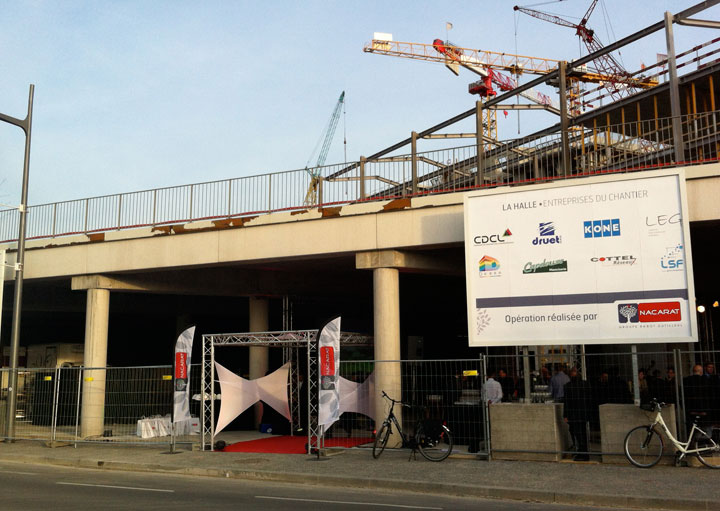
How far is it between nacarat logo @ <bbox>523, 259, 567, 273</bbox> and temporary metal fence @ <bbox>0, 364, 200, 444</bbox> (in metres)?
8.96

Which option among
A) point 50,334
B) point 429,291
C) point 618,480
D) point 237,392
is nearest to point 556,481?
point 618,480

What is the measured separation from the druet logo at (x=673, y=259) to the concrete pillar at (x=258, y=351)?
1362cm

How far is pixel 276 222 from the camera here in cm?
1958

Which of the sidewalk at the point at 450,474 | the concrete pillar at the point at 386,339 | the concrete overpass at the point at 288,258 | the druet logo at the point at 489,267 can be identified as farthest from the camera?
the concrete overpass at the point at 288,258

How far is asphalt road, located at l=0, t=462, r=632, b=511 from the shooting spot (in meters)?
10.0

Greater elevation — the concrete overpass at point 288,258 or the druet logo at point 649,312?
the concrete overpass at point 288,258

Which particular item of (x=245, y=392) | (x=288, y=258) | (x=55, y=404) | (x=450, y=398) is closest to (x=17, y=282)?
(x=55, y=404)

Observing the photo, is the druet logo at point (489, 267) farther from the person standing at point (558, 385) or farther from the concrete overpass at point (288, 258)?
the person standing at point (558, 385)

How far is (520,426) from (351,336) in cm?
956

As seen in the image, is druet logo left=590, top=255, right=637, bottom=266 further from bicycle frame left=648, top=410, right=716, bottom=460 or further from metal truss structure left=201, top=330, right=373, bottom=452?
metal truss structure left=201, top=330, right=373, bottom=452

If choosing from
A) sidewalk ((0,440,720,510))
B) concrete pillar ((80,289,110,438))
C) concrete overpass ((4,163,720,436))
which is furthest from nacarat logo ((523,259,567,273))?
concrete pillar ((80,289,110,438))

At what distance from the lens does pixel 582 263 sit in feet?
49.8

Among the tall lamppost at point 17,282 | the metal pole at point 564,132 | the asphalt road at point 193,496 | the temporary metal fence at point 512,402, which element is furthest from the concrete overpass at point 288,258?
the asphalt road at point 193,496

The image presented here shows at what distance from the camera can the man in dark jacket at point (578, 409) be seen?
46.9 ft
